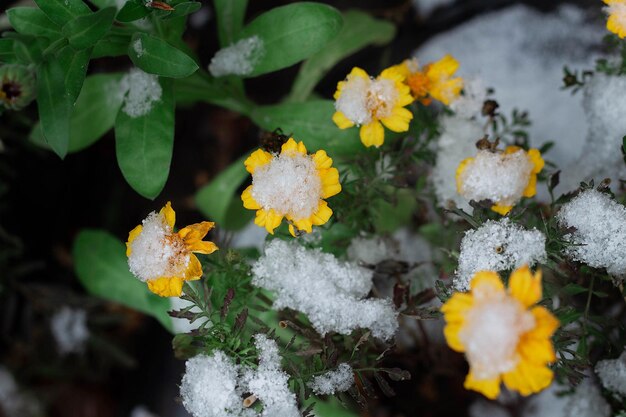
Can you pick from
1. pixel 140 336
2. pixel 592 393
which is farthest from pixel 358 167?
pixel 140 336

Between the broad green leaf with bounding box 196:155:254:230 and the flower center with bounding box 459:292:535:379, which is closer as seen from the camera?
the flower center with bounding box 459:292:535:379

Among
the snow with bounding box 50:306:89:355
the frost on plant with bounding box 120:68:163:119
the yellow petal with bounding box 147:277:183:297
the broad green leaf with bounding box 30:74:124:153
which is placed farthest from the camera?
the snow with bounding box 50:306:89:355

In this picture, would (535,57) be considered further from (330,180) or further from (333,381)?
(333,381)

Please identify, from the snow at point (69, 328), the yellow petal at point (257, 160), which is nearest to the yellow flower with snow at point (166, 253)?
the yellow petal at point (257, 160)

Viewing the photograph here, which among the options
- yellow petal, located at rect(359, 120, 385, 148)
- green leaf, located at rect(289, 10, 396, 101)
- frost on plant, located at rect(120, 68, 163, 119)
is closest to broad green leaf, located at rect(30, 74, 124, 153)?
frost on plant, located at rect(120, 68, 163, 119)

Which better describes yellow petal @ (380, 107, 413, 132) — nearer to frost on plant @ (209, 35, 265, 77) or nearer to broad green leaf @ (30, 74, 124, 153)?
frost on plant @ (209, 35, 265, 77)

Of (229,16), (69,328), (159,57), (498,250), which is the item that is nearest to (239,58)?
(229,16)

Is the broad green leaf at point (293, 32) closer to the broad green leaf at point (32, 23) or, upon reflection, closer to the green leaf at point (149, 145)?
the green leaf at point (149, 145)
